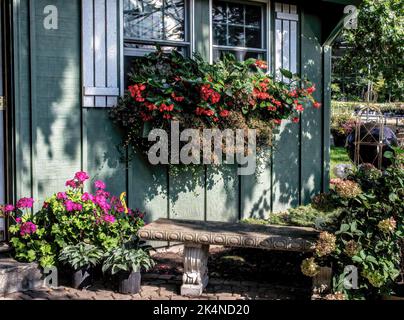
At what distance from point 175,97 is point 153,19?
3.65ft

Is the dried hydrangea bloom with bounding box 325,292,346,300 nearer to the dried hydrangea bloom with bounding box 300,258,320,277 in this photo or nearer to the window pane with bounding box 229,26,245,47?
the dried hydrangea bloom with bounding box 300,258,320,277

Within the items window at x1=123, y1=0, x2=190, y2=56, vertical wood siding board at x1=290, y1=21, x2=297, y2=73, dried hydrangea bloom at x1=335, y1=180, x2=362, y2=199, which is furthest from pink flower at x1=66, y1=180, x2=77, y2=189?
vertical wood siding board at x1=290, y1=21, x2=297, y2=73

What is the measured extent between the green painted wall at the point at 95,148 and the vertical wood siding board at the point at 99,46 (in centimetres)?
18

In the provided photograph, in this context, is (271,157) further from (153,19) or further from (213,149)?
(153,19)

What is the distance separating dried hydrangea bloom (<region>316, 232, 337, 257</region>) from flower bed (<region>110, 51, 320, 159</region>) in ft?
6.64

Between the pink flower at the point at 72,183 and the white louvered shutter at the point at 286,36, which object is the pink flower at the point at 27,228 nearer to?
the pink flower at the point at 72,183

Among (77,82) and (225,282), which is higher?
(77,82)

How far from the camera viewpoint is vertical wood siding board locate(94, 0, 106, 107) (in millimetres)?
5805

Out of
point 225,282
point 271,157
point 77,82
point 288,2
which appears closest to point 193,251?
point 225,282

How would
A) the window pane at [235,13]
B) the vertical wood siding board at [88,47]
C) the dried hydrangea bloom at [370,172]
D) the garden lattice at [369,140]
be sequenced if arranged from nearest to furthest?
the dried hydrangea bloom at [370,172]
the vertical wood siding board at [88,47]
the window pane at [235,13]
the garden lattice at [369,140]

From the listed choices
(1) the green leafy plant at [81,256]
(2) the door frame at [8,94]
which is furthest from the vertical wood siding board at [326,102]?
(2) the door frame at [8,94]

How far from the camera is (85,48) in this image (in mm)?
5730

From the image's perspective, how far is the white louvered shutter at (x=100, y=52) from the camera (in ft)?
18.8

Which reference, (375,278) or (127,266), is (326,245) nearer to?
(375,278)
